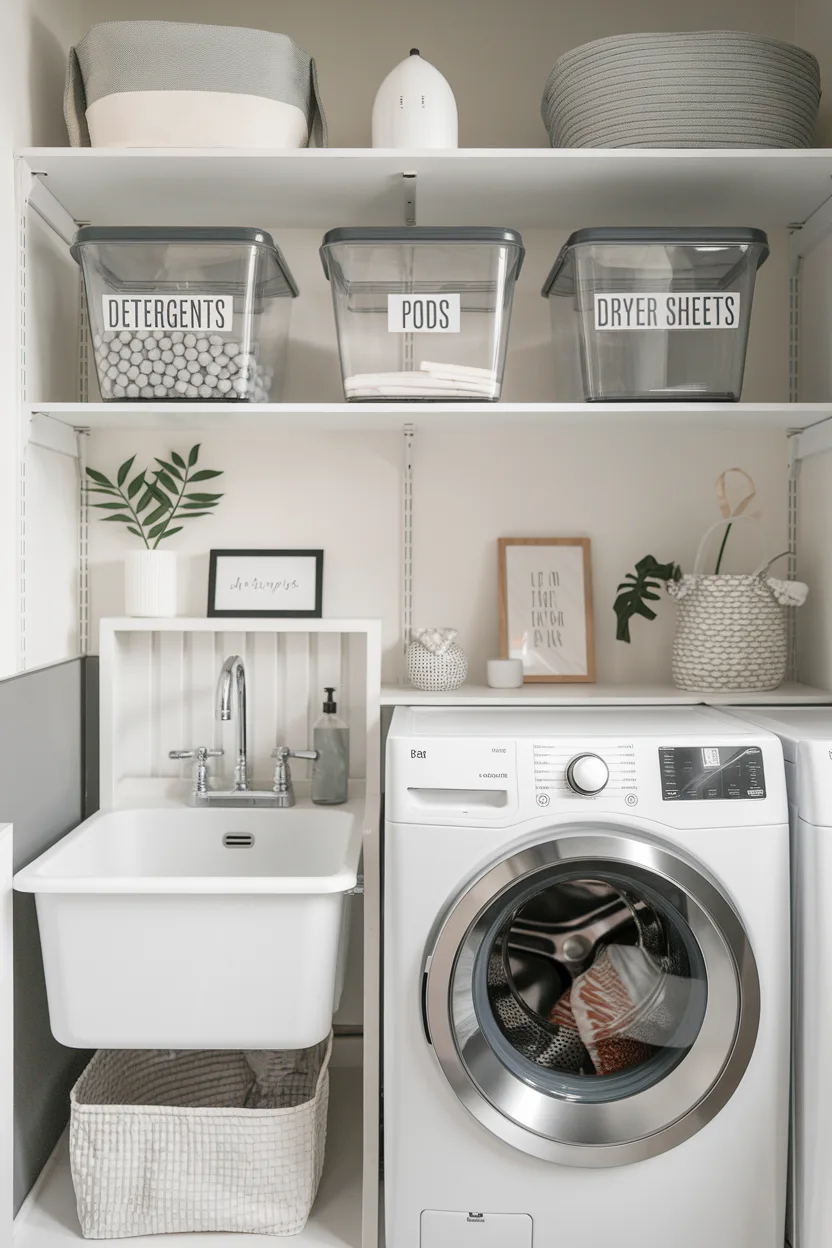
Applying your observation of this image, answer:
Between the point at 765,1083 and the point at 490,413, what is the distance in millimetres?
1305

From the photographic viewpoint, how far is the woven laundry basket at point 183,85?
1.79m

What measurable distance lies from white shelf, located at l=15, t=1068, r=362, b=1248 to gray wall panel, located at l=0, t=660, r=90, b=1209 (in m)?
0.04

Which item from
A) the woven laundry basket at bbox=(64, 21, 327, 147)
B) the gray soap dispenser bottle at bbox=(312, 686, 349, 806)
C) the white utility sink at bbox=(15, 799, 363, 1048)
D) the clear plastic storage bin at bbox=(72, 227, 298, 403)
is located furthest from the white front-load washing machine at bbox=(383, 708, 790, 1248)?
the woven laundry basket at bbox=(64, 21, 327, 147)

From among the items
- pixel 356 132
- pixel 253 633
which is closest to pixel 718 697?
pixel 253 633

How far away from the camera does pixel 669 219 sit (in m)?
2.07

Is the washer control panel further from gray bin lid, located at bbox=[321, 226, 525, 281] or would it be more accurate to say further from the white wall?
the white wall

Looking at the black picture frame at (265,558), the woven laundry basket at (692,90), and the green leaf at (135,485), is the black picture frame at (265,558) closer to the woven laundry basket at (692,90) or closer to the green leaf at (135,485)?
the green leaf at (135,485)

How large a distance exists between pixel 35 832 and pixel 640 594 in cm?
137

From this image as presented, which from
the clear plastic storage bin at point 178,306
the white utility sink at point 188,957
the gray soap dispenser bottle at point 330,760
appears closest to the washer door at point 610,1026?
the white utility sink at point 188,957

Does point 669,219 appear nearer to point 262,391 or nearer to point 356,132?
point 356,132

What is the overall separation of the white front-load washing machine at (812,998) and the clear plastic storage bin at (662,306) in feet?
2.46

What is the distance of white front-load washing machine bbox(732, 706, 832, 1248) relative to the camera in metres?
1.54

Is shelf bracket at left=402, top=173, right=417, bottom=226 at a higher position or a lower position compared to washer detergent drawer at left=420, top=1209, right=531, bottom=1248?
higher

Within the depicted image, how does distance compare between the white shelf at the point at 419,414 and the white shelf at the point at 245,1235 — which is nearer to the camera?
the white shelf at the point at 245,1235
